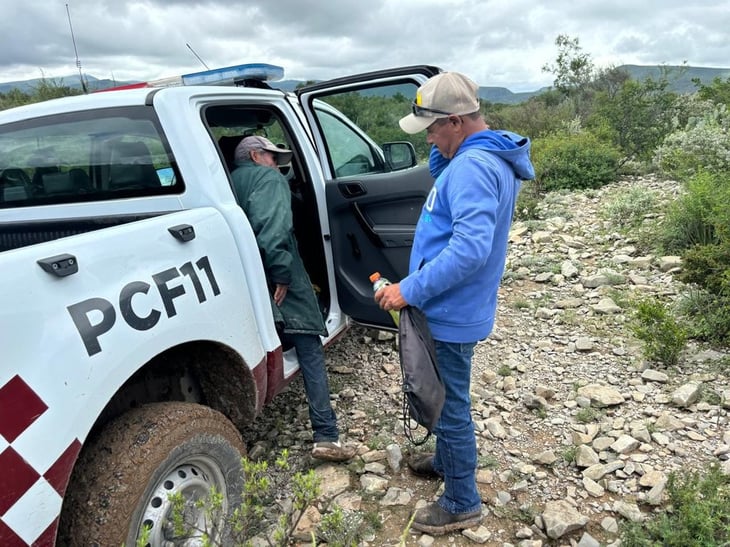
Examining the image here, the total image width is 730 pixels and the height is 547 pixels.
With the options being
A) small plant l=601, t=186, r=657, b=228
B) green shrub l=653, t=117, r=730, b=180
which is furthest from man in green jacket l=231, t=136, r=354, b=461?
green shrub l=653, t=117, r=730, b=180

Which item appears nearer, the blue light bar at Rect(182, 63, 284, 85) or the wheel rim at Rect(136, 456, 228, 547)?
the wheel rim at Rect(136, 456, 228, 547)

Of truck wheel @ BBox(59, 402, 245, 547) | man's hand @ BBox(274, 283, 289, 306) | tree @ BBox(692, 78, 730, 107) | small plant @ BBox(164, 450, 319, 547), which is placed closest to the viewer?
small plant @ BBox(164, 450, 319, 547)

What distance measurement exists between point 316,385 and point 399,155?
1688mm

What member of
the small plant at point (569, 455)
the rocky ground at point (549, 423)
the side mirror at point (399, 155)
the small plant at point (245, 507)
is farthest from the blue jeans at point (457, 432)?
the side mirror at point (399, 155)

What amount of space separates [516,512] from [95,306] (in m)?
2.01

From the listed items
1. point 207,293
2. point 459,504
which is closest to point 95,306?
point 207,293

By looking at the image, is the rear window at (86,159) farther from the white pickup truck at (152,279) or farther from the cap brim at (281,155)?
the cap brim at (281,155)

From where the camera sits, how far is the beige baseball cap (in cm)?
196

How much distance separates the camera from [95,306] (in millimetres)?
1581

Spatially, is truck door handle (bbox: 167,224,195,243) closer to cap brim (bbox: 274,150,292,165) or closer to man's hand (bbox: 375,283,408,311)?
man's hand (bbox: 375,283,408,311)

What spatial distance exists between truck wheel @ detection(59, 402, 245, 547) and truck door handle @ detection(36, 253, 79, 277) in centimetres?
61

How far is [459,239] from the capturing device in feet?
6.09

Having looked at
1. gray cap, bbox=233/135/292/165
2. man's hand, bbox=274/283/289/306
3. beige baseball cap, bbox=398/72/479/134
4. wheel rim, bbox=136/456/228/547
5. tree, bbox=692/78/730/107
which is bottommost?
wheel rim, bbox=136/456/228/547

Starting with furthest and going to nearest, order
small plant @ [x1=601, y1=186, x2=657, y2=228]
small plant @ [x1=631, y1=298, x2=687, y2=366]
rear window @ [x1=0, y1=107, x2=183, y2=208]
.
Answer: small plant @ [x1=601, y1=186, x2=657, y2=228] < small plant @ [x1=631, y1=298, x2=687, y2=366] < rear window @ [x1=0, y1=107, x2=183, y2=208]
